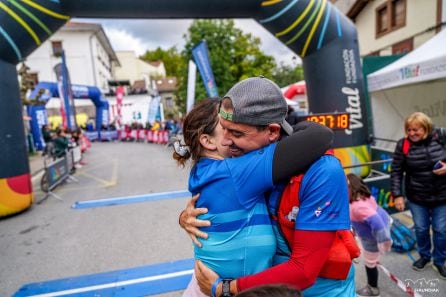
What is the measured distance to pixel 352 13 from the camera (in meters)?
15.5

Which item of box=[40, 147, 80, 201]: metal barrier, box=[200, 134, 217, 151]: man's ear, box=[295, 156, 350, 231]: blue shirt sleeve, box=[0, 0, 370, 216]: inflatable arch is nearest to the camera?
box=[295, 156, 350, 231]: blue shirt sleeve

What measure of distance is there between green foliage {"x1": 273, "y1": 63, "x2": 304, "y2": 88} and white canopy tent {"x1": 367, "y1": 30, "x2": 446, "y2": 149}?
3603 centimetres

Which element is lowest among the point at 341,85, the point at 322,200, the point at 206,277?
the point at 206,277

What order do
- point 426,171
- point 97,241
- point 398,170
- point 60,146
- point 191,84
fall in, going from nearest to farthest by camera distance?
point 426,171 < point 398,170 < point 97,241 < point 60,146 < point 191,84

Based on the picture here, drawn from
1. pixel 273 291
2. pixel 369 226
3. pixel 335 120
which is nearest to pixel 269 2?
pixel 335 120

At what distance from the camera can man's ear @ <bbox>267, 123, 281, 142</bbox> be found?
1.24m

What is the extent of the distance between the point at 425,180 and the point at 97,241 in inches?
187

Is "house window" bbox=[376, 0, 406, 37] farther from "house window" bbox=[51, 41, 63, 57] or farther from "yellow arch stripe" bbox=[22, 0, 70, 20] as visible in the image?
"house window" bbox=[51, 41, 63, 57]

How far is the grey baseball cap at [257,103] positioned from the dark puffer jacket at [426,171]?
115 inches

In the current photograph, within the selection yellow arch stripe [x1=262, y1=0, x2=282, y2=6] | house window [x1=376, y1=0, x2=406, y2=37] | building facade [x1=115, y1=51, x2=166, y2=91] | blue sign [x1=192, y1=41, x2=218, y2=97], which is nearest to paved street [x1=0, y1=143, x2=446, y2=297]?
blue sign [x1=192, y1=41, x2=218, y2=97]

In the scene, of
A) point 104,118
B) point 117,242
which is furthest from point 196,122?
point 104,118

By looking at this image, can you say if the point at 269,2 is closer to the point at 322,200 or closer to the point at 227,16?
the point at 227,16

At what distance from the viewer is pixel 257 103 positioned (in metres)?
1.15

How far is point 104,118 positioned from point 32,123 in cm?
731
